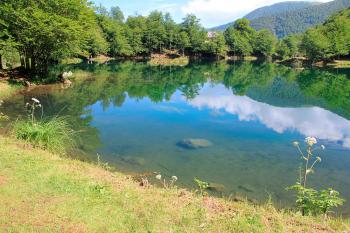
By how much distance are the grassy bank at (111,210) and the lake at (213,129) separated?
4.24m

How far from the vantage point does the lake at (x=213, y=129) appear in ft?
55.2

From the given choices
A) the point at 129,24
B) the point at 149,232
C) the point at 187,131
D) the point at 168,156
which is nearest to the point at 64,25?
the point at 187,131

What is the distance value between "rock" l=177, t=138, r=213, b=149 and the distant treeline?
2157 cm

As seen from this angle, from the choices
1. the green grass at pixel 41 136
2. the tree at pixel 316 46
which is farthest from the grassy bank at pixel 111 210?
the tree at pixel 316 46

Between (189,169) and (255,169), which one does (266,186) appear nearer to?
(255,169)

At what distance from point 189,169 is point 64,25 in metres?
26.8

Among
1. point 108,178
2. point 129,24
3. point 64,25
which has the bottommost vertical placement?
point 108,178

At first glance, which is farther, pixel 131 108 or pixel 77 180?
pixel 131 108

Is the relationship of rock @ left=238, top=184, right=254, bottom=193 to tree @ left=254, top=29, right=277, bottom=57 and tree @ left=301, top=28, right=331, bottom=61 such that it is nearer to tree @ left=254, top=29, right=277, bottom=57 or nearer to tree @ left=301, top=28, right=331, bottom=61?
tree @ left=301, top=28, right=331, bottom=61

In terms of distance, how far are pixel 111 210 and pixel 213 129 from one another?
671 inches

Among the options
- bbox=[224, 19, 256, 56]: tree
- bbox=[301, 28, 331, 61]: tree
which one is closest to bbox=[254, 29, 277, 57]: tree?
bbox=[224, 19, 256, 56]: tree

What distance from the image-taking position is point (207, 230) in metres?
8.61

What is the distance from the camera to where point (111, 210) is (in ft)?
31.2

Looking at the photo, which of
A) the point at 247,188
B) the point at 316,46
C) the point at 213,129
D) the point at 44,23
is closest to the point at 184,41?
the point at 316,46
